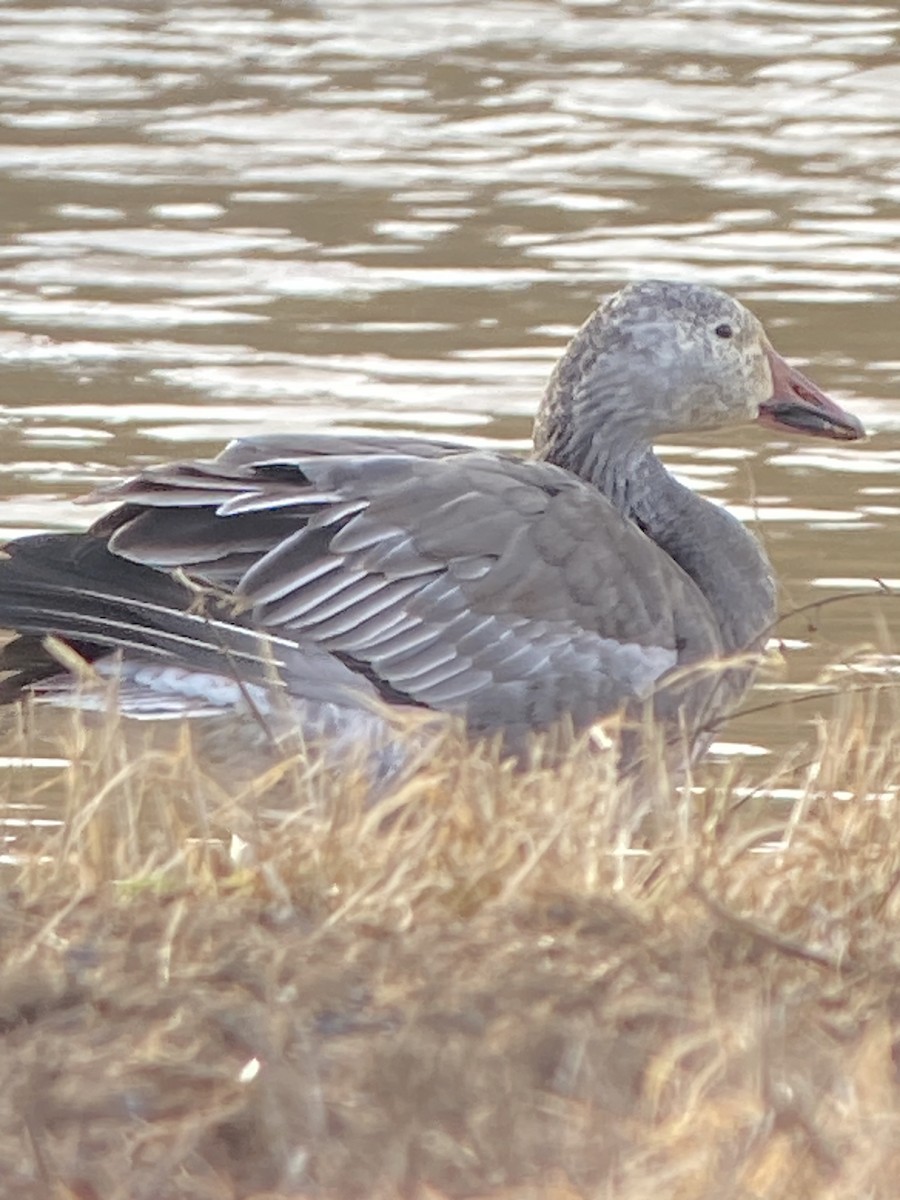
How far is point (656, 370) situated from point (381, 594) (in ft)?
3.88

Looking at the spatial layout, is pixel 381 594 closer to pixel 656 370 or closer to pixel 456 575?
pixel 456 575

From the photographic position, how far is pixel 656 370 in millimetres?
7477

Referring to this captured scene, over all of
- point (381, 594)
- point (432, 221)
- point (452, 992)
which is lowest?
point (432, 221)

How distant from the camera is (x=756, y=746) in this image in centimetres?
749

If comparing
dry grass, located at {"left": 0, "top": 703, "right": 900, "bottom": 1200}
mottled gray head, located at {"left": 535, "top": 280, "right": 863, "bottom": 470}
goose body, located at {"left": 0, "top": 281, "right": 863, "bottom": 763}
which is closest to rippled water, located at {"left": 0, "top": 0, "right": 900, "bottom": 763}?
mottled gray head, located at {"left": 535, "top": 280, "right": 863, "bottom": 470}

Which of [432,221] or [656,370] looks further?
[432,221]

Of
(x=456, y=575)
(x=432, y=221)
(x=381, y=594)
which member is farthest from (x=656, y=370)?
(x=432, y=221)

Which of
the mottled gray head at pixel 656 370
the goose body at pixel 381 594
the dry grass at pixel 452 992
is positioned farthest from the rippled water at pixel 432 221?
the dry grass at pixel 452 992

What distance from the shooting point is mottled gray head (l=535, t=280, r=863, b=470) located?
7.47 meters

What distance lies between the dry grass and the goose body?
1.08m

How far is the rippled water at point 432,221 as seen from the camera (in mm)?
9766

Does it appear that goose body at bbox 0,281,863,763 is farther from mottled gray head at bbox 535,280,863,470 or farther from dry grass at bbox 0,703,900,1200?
dry grass at bbox 0,703,900,1200

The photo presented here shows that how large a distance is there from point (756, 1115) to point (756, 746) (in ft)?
12.4

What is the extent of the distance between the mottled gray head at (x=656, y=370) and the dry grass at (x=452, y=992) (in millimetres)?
2431
